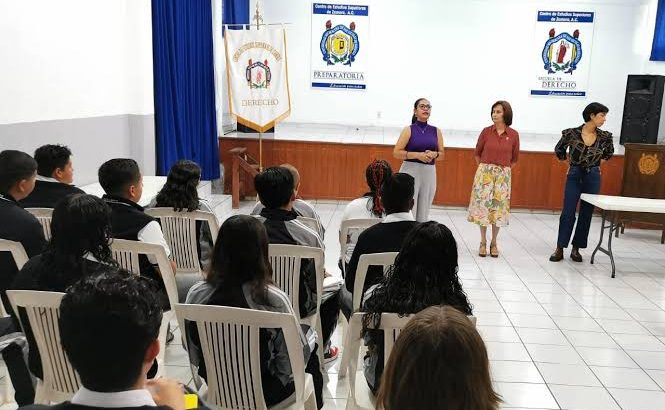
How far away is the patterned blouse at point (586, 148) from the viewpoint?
5.62m

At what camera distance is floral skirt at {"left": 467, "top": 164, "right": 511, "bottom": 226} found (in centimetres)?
592

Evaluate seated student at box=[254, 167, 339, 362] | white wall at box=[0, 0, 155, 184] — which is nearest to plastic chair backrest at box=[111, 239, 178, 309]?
seated student at box=[254, 167, 339, 362]

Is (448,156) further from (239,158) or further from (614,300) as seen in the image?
(614,300)

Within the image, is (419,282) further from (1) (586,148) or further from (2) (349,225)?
(1) (586,148)

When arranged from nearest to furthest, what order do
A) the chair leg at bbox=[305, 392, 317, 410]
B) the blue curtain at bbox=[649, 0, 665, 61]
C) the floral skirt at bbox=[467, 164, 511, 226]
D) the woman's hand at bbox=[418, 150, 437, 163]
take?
the chair leg at bbox=[305, 392, 317, 410] < the woman's hand at bbox=[418, 150, 437, 163] < the floral skirt at bbox=[467, 164, 511, 226] < the blue curtain at bbox=[649, 0, 665, 61]

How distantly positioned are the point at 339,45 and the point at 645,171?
17.7 ft

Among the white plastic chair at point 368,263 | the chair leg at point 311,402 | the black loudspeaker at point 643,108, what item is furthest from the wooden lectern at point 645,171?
the chair leg at point 311,402

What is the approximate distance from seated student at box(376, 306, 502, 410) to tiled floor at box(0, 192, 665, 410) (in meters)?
1.89

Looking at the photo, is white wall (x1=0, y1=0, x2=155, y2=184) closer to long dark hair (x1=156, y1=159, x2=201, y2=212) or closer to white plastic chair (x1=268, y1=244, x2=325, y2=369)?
long dark hair (x1=156, y1=159, x2=201, y2=212)

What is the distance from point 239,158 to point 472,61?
15.9 feet

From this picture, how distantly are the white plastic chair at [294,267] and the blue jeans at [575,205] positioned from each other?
380 cm

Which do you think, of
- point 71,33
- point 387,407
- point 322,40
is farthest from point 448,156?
point 387,407

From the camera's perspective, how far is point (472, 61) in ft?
33.6

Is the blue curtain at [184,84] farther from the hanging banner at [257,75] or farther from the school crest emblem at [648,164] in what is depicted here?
the school crest emblem at [648,164]
